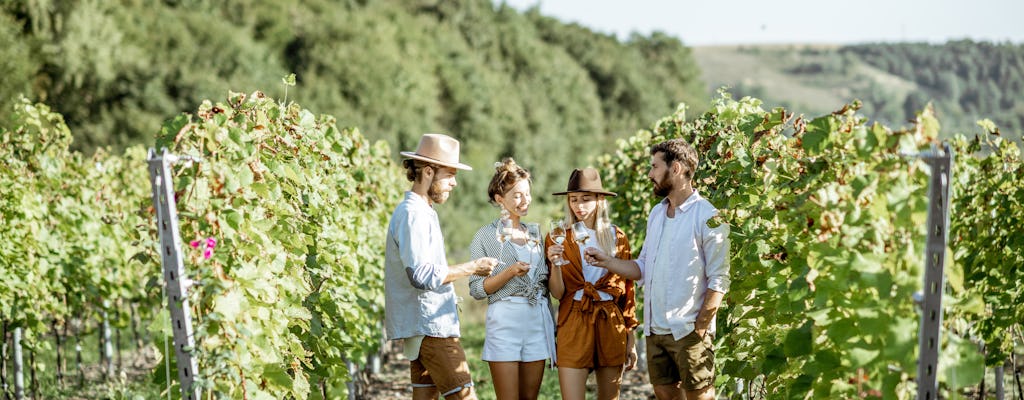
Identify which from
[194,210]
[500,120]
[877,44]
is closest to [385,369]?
[194,210]

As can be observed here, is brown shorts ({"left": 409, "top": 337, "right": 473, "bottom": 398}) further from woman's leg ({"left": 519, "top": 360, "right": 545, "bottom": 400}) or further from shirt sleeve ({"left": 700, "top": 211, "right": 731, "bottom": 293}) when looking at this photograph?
shirt sleeve ({"left": 700, "top": 211, "right": 731, "bottom": 293})

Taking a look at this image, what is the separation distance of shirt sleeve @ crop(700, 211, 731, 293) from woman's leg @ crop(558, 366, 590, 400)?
732mm

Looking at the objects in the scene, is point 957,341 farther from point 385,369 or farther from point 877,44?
point 877,44

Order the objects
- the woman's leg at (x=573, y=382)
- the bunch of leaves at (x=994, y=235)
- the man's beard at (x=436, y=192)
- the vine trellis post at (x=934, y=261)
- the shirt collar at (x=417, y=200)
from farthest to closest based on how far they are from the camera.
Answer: the bunch of leaves at (x=994, y=235) < the woman's leg at (x=573, y=382) < the man's beard at (x=436, y=192) < the shirt collar at (x=417, y=200) < the vine trellis post at (x=934, y=261)

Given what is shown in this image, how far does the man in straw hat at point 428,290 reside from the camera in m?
3.92

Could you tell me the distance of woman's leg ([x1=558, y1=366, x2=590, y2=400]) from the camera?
4.31 meters

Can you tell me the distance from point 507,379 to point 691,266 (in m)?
0.95

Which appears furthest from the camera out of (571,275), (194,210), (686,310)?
(571,275)

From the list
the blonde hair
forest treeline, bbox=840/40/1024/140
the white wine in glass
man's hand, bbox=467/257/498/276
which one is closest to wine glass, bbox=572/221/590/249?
the white wine in glass

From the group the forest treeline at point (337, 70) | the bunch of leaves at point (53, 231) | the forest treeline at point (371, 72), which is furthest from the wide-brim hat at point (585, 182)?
the forest treeline at point (337, 70)

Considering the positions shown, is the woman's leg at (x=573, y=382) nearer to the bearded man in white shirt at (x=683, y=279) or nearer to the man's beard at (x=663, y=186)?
the bearded man in white shirt at (x=683, y=279)

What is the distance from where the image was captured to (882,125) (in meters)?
2.84

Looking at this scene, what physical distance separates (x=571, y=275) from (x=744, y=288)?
2.56 ft

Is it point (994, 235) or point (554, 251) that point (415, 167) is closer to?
point (554, 251)
